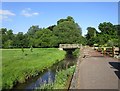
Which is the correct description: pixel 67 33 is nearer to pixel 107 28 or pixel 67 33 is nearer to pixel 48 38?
pixel 48 38

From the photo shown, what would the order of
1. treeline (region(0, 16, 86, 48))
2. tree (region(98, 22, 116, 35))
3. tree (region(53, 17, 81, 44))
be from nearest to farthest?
treeline (region(0, 16, 86, 48)), tree (region(53, 17, 81, 44)), tree (region(98, 22, 116, 35))

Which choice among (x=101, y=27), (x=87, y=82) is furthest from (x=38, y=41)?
(x=87, y=82)

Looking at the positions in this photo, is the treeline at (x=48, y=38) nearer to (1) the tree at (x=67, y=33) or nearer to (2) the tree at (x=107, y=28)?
(1) the tree at (x=67, y=33)

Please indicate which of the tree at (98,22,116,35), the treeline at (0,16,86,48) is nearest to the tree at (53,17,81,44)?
the treeline at (0,16,86,48)

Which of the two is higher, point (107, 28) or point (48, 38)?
point (107, 28)

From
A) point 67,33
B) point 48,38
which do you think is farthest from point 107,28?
point 48,38

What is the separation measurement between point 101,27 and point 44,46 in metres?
43.3

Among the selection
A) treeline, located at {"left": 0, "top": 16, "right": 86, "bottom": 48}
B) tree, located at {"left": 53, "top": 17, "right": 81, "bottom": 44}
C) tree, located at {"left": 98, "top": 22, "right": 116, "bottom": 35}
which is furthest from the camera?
tree, located at {"left": 98, "top": 22, "right": 116, "bottom": 35}

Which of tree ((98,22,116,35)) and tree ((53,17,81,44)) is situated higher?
tree ((98,22,116,35))

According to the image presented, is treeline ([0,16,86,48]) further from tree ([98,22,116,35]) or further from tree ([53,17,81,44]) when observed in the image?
tree ([98,22,116,35])

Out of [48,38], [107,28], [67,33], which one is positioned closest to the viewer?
[48,38]

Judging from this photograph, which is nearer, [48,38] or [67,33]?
[48,38]

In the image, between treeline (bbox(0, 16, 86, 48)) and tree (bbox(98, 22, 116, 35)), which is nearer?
treeline (bbox(0, 16, 86, 48))

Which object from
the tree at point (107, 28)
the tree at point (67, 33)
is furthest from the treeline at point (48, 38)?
the tree at point (107, 28)
